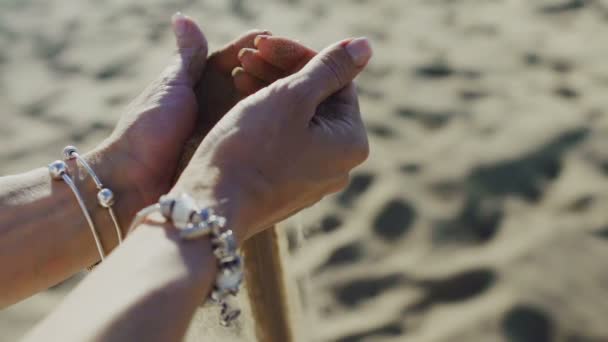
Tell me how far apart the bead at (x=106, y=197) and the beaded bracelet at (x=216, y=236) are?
0.50m

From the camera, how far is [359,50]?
5.36 feet

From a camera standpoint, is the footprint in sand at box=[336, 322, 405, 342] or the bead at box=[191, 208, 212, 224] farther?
the footprint in sand at box=[336, 322, 405, 342]

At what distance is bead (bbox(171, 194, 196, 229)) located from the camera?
1.21 metres

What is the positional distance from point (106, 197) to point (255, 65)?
45 centimetres

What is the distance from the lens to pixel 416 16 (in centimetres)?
357

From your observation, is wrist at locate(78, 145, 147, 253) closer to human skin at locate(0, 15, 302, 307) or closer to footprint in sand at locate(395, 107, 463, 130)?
human skin at locate(0, 15, 302, 307)

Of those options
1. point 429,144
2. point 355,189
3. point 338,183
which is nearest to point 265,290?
point 338,183

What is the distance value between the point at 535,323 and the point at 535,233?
36 cm

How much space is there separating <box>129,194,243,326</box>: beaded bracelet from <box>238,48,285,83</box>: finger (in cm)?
56

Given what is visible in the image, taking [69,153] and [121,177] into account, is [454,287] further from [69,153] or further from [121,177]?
[69,153]

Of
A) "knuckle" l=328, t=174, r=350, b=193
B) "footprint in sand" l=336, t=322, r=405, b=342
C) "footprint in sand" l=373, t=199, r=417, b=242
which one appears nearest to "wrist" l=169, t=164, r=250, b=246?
"knuckle" l=328, t=174, r=350, b=193

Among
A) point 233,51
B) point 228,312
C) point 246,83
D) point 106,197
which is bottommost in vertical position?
point 228,312

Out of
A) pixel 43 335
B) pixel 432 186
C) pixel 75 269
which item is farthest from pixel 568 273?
pixel 43 335

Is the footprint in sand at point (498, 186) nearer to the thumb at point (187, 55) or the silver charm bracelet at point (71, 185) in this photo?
the thumb at point (187, 55)
